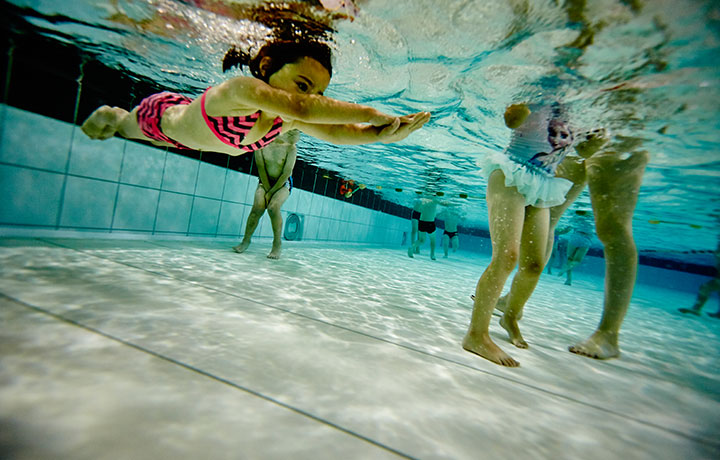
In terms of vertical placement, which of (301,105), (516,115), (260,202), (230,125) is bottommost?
(260,202)

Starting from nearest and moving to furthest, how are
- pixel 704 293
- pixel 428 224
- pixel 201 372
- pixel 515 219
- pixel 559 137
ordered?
pixel 201 372 < pixel 515 219 < pixel 559 137 < pixel 704 293 < pixel 428 224

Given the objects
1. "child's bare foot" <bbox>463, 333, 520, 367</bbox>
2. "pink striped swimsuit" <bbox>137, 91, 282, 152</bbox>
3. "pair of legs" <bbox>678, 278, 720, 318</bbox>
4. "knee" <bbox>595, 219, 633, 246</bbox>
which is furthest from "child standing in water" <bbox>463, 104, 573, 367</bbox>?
"pair of legs" <bbox>678, 278, 720, 318</bbox>

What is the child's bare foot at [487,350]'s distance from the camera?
6.92 ft

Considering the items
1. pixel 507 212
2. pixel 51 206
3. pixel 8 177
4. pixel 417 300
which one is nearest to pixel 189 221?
pixel 51 206

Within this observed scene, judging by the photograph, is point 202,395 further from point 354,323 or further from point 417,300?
point 417,300

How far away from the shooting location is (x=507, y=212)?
90.8 inches

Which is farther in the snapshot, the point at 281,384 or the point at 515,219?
the point at 515,219

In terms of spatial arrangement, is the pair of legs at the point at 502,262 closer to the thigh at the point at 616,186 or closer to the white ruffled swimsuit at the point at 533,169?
the white ruffled swimsuit at the point at 533,169

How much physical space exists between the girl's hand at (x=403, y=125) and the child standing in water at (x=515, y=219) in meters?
0.88

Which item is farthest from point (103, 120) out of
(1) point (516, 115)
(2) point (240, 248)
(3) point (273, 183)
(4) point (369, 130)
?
(1) point (516, 115)

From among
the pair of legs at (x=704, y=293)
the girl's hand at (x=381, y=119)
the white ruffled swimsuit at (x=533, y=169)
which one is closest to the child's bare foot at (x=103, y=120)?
the girl's hand at (x=381, y=119)

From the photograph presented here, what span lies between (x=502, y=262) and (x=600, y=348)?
4.82 ft

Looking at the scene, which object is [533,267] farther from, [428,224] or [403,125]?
[428,224]

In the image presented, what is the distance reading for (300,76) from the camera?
2.16 m
